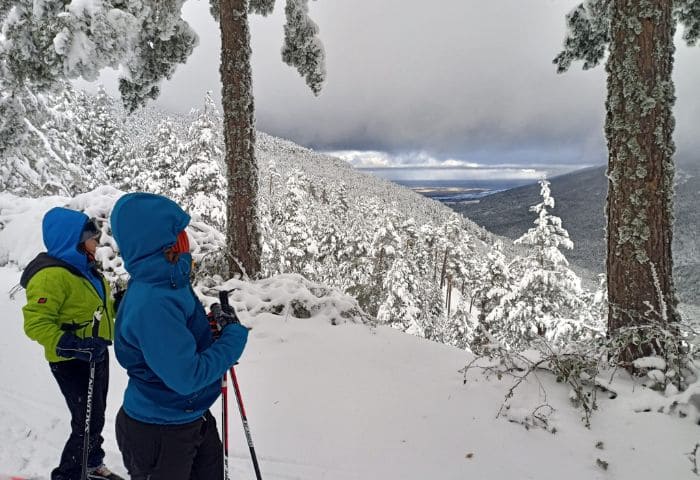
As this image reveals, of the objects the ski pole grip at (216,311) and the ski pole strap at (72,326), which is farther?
the ski pole strap at (72,326)

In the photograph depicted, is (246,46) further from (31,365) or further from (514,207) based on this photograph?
(514,207)

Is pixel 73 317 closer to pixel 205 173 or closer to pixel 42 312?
pixel 42 312

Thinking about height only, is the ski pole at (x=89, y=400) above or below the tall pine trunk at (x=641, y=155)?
below

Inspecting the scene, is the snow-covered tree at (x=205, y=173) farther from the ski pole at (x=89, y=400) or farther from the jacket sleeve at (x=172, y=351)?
the jacket sleeve at (x=172, y=351)

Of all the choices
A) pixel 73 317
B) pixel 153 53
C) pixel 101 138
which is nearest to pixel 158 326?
pixel 73 317

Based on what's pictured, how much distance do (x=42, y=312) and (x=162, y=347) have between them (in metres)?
Answer: 1.46

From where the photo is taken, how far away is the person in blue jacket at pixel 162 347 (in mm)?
1880

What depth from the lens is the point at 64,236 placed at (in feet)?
9.39

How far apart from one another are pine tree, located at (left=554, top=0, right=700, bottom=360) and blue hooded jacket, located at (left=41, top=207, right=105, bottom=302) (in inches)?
188

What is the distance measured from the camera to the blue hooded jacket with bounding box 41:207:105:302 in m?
2.85

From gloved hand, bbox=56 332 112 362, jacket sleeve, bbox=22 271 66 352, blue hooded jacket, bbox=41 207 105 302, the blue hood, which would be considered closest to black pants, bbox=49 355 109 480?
gloved hand, bbox=56 332 112 362

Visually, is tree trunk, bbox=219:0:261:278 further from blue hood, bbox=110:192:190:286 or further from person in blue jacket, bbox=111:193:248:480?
blue hood, bbox=110:192:190:286

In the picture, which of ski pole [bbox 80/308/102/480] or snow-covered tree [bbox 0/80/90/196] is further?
snow-covered tree [bbox 0/80/90/196]

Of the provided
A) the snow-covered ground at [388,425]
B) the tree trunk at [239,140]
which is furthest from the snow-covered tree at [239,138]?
the snow-covered ground at [388,425]
